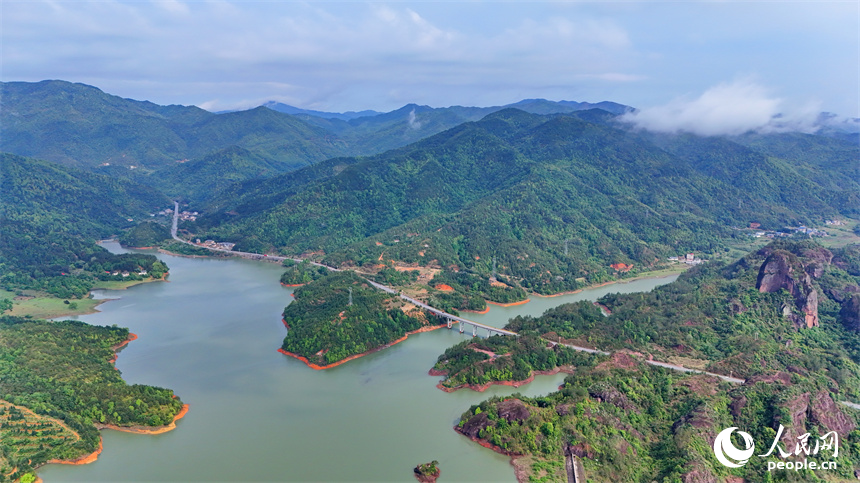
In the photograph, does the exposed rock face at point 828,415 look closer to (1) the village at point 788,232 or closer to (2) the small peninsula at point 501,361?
(2) the small peninsula at point 501,361

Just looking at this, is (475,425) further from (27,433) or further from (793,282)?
(793,282)

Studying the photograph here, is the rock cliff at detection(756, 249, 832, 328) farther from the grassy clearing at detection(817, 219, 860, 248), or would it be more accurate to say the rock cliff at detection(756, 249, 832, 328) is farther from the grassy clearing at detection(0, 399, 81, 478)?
the grassy clearing at detection(0, 399, 81, 478)

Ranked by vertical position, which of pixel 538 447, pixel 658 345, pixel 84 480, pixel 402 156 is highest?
pixel 402 156

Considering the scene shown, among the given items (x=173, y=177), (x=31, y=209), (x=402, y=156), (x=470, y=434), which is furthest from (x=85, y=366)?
(x=173, y=177)

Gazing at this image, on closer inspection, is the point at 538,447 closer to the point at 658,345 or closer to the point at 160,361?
the point at 658,345

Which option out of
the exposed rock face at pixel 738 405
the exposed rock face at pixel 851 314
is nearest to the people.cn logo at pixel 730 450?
the exposed rock face at pixel 738 405

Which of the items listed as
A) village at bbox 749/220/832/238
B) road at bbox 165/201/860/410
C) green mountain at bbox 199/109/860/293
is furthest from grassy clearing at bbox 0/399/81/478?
village at bbox 749/220/832/238

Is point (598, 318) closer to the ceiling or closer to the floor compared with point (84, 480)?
closer to the ceiling

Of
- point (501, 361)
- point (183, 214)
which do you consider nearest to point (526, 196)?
point (501, 361)
